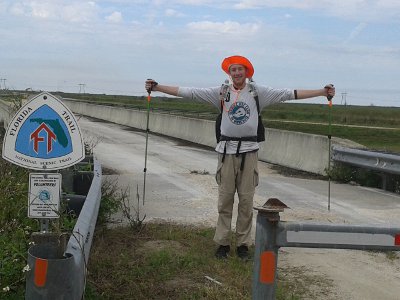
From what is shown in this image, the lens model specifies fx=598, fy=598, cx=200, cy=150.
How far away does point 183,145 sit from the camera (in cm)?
2058

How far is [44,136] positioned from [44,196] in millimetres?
432

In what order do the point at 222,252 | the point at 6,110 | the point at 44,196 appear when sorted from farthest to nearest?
the point at 6,110 → the point at 222,252 → the point at 44,196

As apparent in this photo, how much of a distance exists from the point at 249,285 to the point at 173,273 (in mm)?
769

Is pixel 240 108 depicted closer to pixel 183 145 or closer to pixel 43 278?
pixel 43 278

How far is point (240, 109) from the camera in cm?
615

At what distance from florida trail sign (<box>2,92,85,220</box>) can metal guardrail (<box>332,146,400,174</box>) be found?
7713mm

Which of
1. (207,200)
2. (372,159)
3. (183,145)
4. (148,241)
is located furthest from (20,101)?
(183,145)

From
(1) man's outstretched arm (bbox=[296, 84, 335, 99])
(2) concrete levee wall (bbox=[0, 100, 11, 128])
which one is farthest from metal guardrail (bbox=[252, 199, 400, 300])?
(2) concrete levee wall (bbox=[0, 100, 11, 128])

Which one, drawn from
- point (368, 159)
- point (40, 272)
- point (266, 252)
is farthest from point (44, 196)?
point (368, 159)

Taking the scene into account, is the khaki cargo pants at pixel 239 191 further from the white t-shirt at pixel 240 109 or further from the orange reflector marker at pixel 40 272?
the orange reflector marker at pixel 40 272

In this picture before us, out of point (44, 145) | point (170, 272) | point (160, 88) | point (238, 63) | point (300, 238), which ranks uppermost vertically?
point (238, 63)

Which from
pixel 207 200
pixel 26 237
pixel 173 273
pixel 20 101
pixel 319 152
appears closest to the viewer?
pixel 26 237

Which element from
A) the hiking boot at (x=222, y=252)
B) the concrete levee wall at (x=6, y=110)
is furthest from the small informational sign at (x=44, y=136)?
the hiking boot at (x=222, y=252)

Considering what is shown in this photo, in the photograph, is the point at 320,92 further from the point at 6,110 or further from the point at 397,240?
the point at 6,110
